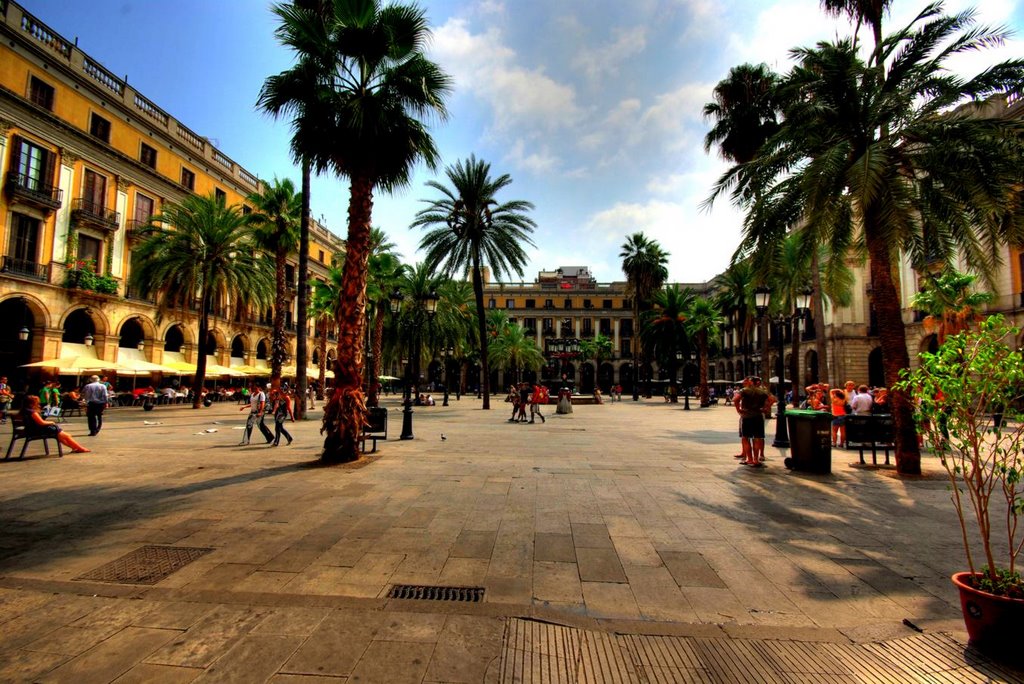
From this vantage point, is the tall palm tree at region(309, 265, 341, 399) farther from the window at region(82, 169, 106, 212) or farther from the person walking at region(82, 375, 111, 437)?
the person walking at region(82, 375, 111, 437)

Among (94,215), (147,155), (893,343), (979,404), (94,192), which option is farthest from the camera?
(147,155)

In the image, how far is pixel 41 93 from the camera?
23641mm

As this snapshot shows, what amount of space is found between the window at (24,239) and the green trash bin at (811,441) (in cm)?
3249

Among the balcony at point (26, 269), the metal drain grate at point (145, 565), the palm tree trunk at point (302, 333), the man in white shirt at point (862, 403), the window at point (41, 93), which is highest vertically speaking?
the window at point (41, 93)

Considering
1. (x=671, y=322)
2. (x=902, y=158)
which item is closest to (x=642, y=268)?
(x=671, y=322)

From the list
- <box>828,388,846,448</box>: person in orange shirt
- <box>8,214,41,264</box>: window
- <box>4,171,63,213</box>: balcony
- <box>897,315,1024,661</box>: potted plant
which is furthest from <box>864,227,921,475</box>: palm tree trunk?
<box>8,214,41,264</box>: window

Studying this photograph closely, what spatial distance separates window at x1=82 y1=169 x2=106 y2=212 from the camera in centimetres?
2602

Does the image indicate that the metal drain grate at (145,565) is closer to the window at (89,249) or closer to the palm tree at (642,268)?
the window at (89,249)

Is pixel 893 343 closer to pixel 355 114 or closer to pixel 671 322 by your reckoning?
pixel 355 114

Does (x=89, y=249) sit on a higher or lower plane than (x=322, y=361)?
higher

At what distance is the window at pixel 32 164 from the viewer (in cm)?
2252

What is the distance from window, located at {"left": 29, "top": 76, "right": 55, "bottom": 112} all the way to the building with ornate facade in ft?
Result: 0.17

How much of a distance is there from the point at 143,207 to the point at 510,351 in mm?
33788

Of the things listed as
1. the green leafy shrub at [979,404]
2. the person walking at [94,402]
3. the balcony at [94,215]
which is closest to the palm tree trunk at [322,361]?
the balcony at [94,215]
